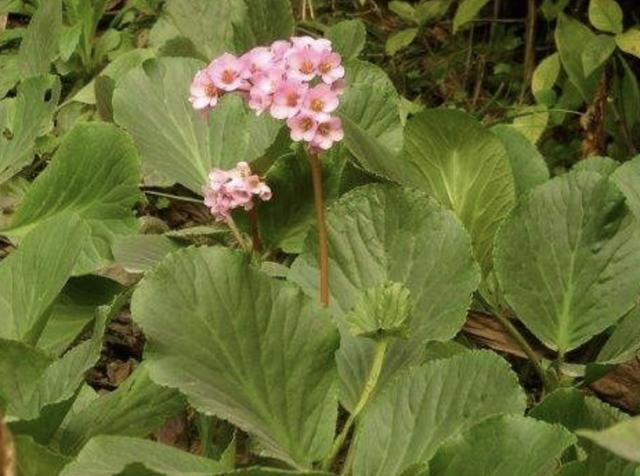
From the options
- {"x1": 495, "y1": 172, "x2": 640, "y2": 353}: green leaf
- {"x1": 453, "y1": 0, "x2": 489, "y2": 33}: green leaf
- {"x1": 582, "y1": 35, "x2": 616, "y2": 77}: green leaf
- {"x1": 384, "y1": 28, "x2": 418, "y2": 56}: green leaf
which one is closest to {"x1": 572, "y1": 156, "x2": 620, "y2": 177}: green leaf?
{"x1": 495, "y1": 172, "x2": 640, "y2": 353}: green leaf

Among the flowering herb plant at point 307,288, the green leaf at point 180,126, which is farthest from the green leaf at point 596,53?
the green leaf at point 180,126

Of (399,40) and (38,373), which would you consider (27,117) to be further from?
(399,40)

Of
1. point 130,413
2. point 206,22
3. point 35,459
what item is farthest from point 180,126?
point 35,459

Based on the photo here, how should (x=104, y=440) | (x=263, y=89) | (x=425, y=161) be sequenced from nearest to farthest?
(x=104, y=440), (x=263, y=89), (x=425, y=161)

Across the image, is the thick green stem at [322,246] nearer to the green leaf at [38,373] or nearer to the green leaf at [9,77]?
the green leaf at [38,373]

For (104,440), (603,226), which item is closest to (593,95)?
(603,226)

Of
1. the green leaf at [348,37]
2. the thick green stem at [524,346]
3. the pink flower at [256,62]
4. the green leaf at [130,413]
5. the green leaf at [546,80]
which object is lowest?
the green leaf at [546,80]

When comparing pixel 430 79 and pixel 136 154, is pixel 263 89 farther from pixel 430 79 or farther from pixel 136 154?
pixel 430 79
